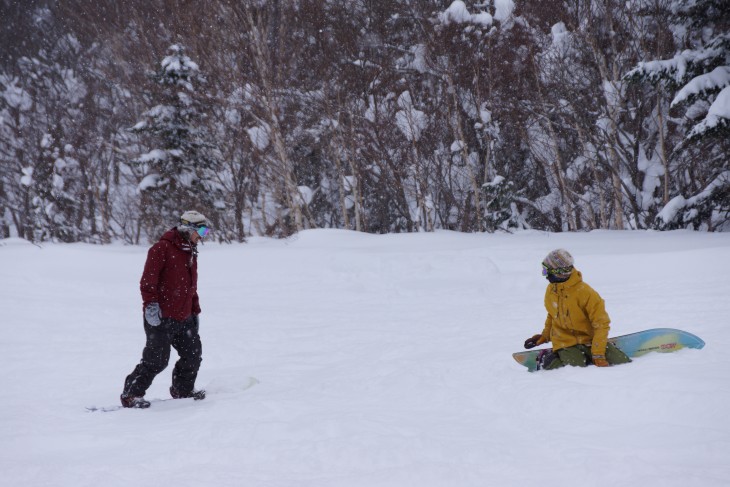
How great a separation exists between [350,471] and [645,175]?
54.7ft

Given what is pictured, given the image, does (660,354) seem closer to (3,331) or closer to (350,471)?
(350,471)

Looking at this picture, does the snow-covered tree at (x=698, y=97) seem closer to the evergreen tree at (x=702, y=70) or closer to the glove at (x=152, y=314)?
the evergreen tree at (x=702, y=70)

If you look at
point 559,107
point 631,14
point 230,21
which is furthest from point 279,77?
point 631,14

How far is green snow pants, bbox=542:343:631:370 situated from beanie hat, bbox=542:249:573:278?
0.73 metres

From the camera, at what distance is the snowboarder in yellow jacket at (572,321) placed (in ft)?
16.3

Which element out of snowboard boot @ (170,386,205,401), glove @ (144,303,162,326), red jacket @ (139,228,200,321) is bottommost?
snowboard boot @ (170,386,205,401)

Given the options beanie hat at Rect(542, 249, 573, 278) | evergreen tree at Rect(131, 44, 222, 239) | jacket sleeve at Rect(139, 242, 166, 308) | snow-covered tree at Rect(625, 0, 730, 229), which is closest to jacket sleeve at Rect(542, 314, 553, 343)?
beanie hat at Rect(542, 249, 573, 278)

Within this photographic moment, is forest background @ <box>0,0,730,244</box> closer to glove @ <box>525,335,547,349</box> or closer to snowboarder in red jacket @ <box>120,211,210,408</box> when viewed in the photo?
glove @ <box>525,335,547,349</box>

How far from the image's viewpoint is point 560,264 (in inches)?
195

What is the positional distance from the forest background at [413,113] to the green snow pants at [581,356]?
1030 centimetres

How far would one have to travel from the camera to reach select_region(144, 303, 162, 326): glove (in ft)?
15.9

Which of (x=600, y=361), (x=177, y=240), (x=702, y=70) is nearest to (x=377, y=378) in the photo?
(x=600, y=361)

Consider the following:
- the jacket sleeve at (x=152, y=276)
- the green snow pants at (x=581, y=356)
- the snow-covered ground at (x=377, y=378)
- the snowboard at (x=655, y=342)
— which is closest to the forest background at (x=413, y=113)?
the snow-covered ground at (x=377, y=378)

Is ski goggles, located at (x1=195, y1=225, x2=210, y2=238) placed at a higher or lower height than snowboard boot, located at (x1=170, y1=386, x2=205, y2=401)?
higher
